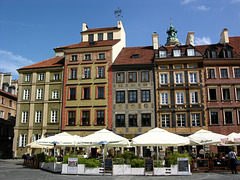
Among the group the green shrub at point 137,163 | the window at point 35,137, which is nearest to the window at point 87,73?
the window at point 35,137

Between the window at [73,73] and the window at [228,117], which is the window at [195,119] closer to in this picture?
the window at [228,117]

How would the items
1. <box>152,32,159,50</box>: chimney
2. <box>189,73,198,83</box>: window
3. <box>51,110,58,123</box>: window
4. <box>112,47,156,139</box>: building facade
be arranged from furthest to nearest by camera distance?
1. <box>152,32,159,50</box>: chimney
2. <box>51,110,58,123</box>: window
3. <box>189,73,198,83</box>: window
4. <box>112,47,156,139</box>: building facade

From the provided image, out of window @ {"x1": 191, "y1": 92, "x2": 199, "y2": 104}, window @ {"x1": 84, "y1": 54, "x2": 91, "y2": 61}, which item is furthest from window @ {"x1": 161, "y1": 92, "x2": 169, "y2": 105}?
window @ {"x1": 84, "y1": 54, "x2": 91, "y2": 61}

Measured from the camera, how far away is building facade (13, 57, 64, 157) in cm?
3369

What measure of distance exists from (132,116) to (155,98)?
11.9 ft

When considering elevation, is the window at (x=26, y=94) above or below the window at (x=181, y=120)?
above

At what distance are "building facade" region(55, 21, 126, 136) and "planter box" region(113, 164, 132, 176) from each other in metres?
14.5

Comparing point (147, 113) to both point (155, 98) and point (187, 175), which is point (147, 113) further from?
point (187, 175)

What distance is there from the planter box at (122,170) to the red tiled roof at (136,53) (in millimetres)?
18294

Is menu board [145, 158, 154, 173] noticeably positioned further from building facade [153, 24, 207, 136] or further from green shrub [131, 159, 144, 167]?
building facade [153, 24, 207, 136]

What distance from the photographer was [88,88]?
3341 centimetres

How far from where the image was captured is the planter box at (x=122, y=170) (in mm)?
16938

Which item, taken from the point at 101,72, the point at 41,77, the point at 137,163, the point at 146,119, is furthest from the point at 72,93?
A: the point at 137,163

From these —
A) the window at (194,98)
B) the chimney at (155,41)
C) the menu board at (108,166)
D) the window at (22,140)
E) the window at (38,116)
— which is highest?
the chimney at (155,41)
